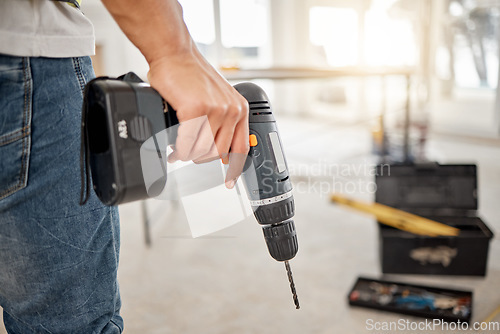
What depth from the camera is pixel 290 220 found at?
57 cm

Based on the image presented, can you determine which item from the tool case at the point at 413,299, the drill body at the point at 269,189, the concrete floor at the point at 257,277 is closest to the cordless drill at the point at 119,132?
the drill body at the point at 269,189

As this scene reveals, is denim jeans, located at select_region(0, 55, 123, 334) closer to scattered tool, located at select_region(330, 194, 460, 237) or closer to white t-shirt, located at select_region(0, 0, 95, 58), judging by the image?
white t-shirt, located at select_region(0, 0, 95, 58)

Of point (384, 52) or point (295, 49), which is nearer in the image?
point (384, 52)

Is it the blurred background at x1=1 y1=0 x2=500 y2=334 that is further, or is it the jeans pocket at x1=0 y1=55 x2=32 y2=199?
the blurred background at x1=1 y1=0 x2=500 y2=334

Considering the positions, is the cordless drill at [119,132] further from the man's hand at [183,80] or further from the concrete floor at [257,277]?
the concrete floor at [257,277]

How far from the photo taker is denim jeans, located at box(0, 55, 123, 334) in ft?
1.38

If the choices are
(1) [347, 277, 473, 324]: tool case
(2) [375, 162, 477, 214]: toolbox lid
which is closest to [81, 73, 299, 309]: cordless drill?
(1) [347, 277, 473, 324]: tool case

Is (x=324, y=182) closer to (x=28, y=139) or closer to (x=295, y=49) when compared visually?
(x=28, y=139)

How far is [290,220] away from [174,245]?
1.45 m

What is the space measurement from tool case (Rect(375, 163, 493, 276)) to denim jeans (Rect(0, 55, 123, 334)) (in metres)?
1.32

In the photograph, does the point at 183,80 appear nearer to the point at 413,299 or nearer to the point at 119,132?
the point at 119,132

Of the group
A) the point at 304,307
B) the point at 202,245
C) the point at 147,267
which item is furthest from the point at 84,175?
the point at 202,245

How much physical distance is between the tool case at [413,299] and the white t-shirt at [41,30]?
4.02ft

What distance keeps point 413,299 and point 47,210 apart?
1273 millimetres
